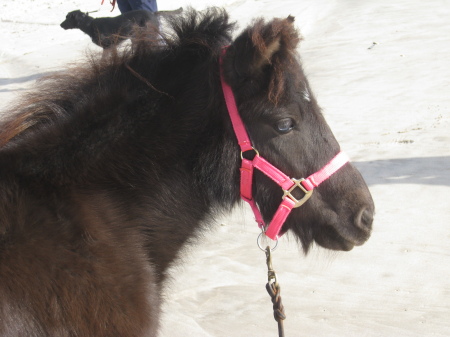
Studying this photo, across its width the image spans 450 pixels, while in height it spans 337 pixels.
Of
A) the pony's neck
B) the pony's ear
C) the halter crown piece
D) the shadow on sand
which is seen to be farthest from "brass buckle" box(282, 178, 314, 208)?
the pony's neck

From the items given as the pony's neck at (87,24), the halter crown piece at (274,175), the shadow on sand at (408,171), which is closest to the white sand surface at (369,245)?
the shadow on sand at (408,171)

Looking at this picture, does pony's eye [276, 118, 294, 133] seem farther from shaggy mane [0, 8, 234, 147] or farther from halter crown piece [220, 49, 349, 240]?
shaggy mane [0, 8, 234, 147]

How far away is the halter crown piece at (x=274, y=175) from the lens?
2.49 meters

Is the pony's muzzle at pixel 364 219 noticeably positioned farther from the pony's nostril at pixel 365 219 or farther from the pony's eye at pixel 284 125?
the pony's eye at pixel 284 125

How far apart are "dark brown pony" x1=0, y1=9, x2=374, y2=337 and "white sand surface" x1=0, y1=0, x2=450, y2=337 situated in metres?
0.48

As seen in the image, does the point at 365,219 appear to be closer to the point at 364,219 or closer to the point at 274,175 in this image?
the point at 364,219

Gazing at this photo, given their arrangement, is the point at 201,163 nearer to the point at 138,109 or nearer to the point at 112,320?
the point at 138,109

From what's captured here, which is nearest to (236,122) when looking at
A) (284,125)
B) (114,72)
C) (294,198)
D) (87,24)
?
(284,125)

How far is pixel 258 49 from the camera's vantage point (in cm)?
235

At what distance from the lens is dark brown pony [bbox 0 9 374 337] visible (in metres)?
2.16

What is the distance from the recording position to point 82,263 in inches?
86.3

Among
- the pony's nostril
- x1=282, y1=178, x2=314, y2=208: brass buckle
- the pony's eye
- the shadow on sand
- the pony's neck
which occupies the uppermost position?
the pony's eye

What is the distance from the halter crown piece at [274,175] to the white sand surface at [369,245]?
1.73 feet

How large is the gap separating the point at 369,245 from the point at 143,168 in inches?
121
